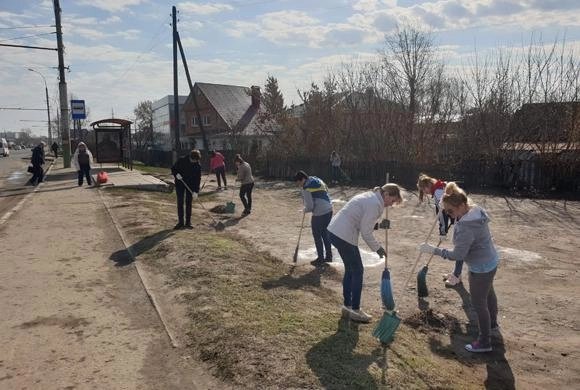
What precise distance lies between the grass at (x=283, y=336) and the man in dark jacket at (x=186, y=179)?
2707 mm

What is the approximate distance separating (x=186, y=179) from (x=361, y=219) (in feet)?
18.9

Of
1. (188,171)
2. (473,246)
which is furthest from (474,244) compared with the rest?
(188,171)

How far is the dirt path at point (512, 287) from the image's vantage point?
4617 millimetres

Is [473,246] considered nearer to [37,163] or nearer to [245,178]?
[245,178]

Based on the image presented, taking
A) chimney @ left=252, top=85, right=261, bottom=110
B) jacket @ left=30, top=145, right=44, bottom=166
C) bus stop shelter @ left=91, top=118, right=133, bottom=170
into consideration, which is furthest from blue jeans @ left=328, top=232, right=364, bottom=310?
chimney @ left=252, top=85, right=261, bottom=110

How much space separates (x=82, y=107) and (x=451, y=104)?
18464mm

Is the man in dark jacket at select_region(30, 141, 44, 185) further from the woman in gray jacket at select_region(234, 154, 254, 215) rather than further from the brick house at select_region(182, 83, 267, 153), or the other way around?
the brick house at select_region(182, 83, 267, 153)

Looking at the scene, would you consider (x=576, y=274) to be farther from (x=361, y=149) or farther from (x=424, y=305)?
(x=361, y=149)

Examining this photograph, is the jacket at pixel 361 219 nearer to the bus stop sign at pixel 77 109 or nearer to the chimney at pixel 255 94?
the bus stop sign at pixel 77 109

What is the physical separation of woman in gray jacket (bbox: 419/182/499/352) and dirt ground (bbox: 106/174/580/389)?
23.9 inches

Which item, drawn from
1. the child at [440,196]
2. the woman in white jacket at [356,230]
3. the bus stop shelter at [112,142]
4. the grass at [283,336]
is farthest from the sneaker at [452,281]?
the bus stop shelter at [112,142]

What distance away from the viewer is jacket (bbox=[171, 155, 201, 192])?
9.78 metres

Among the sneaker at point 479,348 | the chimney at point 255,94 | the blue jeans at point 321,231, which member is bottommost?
the sneaker at point 479,348

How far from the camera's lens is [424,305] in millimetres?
6137
